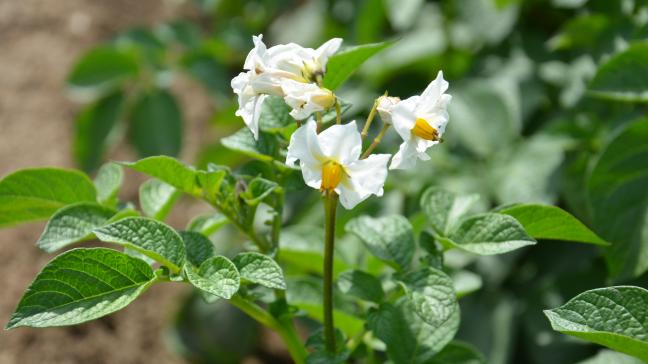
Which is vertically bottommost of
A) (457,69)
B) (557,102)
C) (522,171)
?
(522,171)

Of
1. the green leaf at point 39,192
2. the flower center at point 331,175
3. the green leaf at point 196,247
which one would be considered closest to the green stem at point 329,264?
the flower center at point 331,175

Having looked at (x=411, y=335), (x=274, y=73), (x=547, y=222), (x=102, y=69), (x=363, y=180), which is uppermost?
(x=102, y=69)

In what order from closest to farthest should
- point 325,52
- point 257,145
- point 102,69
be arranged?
point 325,52 → point 257,145 → point 102,69

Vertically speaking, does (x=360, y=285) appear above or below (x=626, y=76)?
below

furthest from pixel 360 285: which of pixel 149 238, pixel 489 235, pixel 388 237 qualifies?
pixel 149 238

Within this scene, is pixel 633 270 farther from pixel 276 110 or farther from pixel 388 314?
pixel 276 110

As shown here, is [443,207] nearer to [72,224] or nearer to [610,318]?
[610,318]

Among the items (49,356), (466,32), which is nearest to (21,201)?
(49,356)
